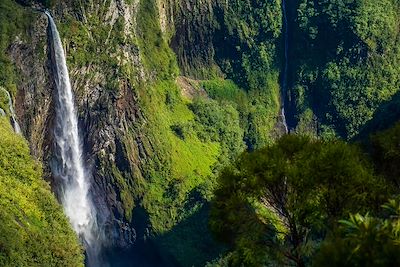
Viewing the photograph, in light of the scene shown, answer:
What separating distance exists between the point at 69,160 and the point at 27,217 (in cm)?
1060

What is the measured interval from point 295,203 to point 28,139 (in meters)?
31.7

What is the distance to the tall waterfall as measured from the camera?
46.7 m

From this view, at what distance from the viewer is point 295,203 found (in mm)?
15844

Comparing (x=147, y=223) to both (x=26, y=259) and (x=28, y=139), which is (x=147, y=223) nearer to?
(x=28, y=139)

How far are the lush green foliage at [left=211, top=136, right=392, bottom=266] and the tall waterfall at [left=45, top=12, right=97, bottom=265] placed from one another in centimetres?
3167

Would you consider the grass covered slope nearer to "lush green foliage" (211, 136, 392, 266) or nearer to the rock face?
the rock face

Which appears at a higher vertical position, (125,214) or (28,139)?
(28,139)

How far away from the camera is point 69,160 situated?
4772 cm

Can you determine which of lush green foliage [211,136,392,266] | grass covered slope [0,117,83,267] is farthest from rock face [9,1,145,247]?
lush green foliage [211,136,392,266]

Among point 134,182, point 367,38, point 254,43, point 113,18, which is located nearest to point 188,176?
point 134,182

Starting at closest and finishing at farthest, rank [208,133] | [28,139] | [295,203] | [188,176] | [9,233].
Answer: [295,203]
[9,233]
[28,139]
[188,176]
[208,133]

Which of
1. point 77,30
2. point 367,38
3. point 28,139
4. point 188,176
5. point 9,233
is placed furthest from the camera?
point 367,38

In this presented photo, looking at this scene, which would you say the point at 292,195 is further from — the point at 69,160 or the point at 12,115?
the point at 69,160

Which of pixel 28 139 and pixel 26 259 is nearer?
pixel 26 259
